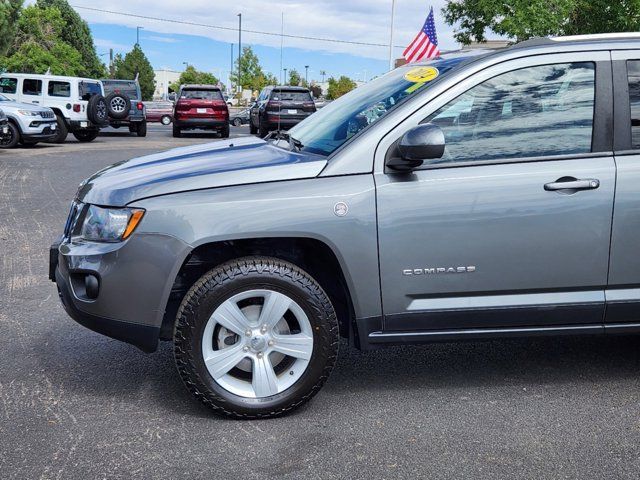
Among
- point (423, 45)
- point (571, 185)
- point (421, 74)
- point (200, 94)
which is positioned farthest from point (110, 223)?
point (200, 94)

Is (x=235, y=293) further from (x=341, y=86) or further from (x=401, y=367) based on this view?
(x=341, y=86)

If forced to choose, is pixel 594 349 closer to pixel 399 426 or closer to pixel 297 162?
pixel 399 426

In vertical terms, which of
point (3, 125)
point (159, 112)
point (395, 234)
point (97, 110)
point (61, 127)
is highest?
point (159, 112)

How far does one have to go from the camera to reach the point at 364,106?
4.43 m

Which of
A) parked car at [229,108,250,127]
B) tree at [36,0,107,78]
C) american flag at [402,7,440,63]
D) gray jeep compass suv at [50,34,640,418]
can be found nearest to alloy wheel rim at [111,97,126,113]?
american flag at [402,7,440,63]

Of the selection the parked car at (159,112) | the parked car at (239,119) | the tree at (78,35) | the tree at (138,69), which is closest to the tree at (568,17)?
the parked car at (239,119)

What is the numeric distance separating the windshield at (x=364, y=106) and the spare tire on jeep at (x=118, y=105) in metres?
21.6

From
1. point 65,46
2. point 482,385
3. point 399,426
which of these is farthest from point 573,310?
point 65,46

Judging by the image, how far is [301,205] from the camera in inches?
144

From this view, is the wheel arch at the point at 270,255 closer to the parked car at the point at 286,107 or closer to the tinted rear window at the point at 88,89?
the tinted rear window at the point at 88,89

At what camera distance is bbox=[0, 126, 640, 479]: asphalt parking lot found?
129 inches

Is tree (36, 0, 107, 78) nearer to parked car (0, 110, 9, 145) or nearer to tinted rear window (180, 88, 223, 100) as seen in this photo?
tinted rear window (180, 88, 223, 100)

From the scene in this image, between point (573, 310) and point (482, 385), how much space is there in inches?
26.7

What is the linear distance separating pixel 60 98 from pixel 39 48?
35.6m
